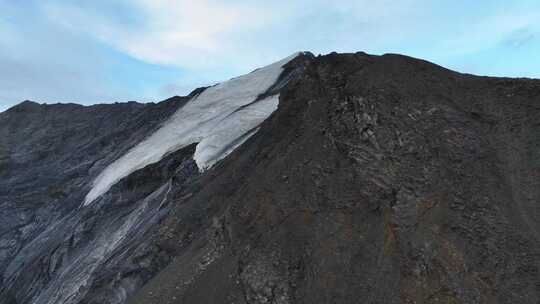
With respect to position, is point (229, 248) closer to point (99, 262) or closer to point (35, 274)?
point (99, 262)

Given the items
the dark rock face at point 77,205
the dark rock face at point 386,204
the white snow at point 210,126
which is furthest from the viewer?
the white snow at point 210,126

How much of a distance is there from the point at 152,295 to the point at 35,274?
41.3 ft

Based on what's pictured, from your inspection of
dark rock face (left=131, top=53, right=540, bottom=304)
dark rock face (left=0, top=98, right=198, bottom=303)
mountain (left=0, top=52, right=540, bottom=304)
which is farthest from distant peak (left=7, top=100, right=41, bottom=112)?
dark rock face (left=131, top=53, right=540, bottom=304)

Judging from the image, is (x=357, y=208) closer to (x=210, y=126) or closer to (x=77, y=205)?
(x=210, y=126)

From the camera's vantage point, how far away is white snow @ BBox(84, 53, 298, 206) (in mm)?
24070

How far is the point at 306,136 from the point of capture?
47.2 ft

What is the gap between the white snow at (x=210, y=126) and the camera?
24070 millimetres

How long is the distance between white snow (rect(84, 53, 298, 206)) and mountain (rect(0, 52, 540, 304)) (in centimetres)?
255

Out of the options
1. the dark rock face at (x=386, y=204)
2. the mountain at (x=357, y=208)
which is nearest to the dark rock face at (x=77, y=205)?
the mountain at (x=357, y=208)

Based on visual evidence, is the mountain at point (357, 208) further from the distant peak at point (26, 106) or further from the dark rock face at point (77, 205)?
the distant peak at point (26, 106)

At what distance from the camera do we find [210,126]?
2764 cm

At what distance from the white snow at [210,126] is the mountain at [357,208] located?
8.37 ft

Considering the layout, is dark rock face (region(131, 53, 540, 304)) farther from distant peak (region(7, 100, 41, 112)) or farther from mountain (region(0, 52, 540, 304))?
distant peak (region(7, 100, 41, 112))

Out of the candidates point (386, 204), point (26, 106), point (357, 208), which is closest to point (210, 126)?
point (357, 208)
